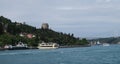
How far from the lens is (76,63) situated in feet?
258

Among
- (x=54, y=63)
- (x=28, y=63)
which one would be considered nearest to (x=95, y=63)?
(x=54, y=63)

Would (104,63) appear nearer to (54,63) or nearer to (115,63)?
(115,63)

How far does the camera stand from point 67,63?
79.6 m

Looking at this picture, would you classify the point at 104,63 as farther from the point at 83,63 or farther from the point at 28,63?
the point at 28,63

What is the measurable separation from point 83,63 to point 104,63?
151 inches

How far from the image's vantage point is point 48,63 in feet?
270

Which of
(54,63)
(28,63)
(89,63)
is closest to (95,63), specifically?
(89,63)

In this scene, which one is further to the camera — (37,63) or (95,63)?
(37,63)

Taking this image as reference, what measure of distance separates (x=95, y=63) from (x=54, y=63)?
846 centimetres

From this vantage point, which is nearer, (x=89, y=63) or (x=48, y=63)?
(x=89, y=63)

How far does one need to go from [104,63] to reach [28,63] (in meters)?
15.1

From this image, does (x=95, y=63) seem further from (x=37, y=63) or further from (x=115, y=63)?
(x=37, y=63)

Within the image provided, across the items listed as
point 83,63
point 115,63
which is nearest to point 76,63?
point 83,63

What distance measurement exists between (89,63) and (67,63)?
4451mm
